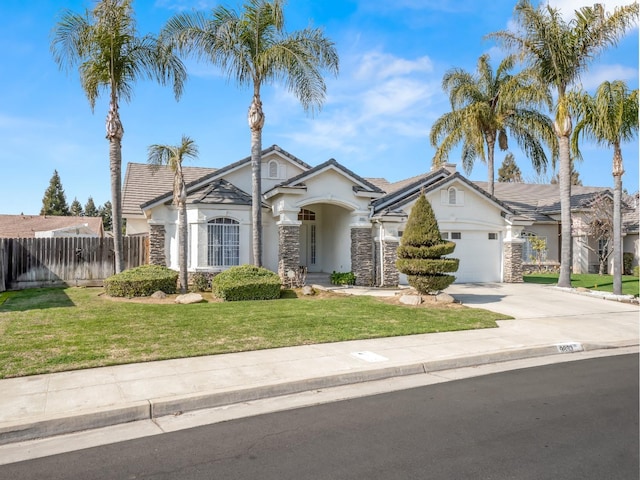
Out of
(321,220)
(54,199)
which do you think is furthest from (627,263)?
(54,199)

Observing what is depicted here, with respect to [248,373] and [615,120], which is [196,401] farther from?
[615,120]

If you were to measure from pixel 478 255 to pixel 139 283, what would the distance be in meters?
14.7

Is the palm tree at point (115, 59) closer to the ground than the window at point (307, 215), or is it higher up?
higher up

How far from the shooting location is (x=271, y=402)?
6297mm

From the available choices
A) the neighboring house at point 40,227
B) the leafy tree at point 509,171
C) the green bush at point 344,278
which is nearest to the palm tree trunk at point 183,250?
the green bush at point 344,278

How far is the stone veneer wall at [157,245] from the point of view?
18.3 m

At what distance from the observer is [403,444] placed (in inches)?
190

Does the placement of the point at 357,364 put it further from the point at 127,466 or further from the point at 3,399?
the point at 3,399

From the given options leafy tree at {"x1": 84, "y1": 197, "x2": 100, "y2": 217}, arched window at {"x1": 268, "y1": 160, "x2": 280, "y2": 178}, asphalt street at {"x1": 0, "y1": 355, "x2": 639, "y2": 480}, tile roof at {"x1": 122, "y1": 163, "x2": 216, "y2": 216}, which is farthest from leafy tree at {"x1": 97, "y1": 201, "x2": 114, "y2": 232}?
asphalt street at {"x1": 0, "y1": 355, "x2": 639, "y2": 480}

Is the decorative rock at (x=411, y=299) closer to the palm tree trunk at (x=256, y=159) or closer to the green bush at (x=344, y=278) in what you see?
the green bush at (x=344, y=278)

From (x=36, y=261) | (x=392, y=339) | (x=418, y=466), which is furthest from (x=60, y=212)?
(x=418, y=466)

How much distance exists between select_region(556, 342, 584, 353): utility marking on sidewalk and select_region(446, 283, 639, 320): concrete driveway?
3.17m

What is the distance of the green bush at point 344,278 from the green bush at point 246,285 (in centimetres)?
463

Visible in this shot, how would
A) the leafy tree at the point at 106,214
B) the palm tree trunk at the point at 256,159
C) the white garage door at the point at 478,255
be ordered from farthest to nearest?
the leafy tree at the point at 106,214
the white garage door at the point at 478,255
the palm tree trunk at the point at 256,159
